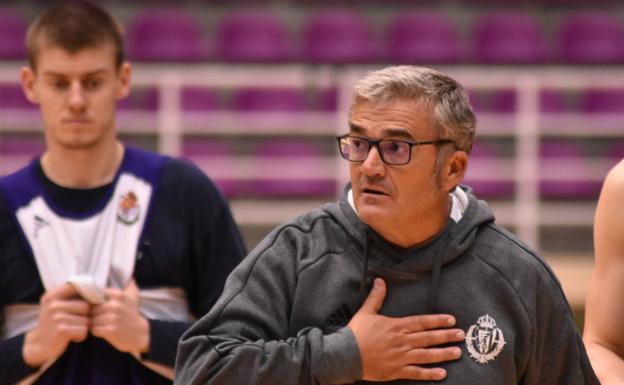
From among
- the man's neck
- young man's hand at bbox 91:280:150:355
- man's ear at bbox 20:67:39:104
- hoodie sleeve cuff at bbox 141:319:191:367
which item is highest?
man's ear at bbox 20:67:39:104

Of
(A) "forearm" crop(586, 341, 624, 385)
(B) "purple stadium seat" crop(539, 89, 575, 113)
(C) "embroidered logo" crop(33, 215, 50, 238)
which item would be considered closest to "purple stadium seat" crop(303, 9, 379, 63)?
(B) "purple stadium seat" crop(539, 89, 575, 113)

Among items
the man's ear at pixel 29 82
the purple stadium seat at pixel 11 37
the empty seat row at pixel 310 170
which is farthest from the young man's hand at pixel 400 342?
the purple stadium seat at pixel 11 37

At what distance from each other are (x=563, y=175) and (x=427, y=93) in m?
7.80

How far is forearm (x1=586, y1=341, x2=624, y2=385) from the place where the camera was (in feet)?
10.3

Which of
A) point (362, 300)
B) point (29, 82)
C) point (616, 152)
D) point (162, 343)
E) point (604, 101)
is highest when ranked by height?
point (29, 82)

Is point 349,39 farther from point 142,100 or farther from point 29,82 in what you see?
point 29,82

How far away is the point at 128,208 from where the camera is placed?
367cm

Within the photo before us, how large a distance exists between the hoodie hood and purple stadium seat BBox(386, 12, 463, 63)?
26.9ft

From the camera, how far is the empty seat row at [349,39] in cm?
1133

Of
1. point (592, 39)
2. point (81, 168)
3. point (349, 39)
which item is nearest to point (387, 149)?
point (81, 168)

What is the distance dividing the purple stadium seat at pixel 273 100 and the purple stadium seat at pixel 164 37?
0.63 metres

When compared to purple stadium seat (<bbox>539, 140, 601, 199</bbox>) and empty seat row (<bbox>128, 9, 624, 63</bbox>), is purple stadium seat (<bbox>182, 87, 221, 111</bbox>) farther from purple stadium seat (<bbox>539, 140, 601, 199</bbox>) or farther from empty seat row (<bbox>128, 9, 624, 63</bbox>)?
purple stadium seat (<bbox>539, 140, 601, 199</bbox>)

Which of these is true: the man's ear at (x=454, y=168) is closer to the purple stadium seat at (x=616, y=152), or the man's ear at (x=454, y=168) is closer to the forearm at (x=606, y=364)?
the forearm at (x=606, y=364)

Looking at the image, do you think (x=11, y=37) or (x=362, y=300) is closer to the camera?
(x=362, y=300)
